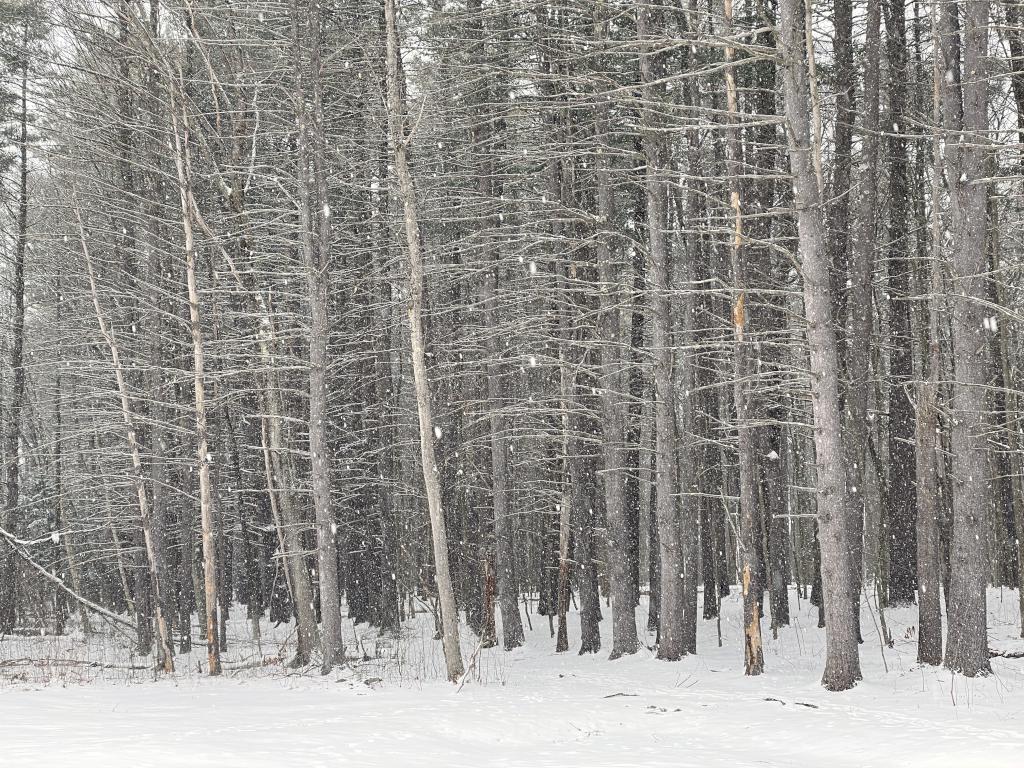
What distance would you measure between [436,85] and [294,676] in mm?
10602

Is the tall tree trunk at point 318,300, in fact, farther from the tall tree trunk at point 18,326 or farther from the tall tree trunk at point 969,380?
the tall tree trunk at point 969,380

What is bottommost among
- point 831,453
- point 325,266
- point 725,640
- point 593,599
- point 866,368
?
point 725,640

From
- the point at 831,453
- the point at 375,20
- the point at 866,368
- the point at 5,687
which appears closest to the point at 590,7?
the point at 375,20

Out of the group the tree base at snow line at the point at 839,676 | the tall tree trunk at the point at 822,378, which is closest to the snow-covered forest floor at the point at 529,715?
the tree base at snow line at the point at 839,676

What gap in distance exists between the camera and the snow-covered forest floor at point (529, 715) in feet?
25.1

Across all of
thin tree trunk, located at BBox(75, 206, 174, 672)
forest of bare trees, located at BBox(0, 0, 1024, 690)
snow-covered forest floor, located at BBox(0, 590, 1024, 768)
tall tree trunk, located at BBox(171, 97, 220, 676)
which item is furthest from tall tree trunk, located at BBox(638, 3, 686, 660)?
thin tree trunk, located at BBox(75, 206, 174, 672)

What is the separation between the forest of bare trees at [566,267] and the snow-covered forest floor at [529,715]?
800 mm

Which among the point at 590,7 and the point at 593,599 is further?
the point at 593,599

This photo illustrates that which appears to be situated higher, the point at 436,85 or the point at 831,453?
the point at 436,85

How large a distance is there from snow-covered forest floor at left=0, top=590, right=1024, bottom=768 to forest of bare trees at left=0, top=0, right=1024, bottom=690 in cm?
80

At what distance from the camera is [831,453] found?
436 inches

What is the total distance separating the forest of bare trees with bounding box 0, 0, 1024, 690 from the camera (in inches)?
453

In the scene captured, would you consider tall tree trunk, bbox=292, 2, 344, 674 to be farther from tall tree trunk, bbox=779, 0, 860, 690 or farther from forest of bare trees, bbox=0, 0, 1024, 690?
tall tree trunk, bbox=779, 0, 860, 690

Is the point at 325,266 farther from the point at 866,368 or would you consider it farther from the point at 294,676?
the point at 866,368
